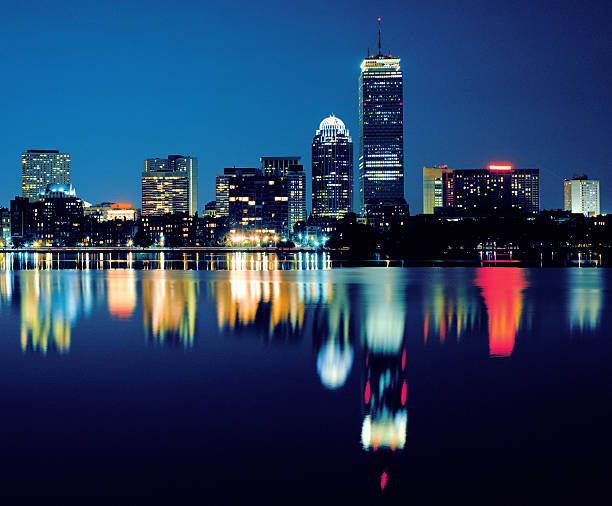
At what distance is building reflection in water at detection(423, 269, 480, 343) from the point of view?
74.3 ft

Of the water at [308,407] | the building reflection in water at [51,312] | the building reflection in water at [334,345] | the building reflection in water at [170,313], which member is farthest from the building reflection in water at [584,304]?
the building reflection in water at [51,312]

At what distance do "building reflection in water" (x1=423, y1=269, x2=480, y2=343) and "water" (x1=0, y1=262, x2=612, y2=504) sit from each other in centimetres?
19

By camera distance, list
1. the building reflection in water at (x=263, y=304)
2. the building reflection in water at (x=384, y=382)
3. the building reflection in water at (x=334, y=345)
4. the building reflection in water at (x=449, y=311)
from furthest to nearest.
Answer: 1. the building reflection in water at (x=263, y=304)
2. the building reflection in water at (x=449, y=311)
3. the building reflection in water at (x=334, y=345)
4. the building reflection in water at (x=384, y=382)

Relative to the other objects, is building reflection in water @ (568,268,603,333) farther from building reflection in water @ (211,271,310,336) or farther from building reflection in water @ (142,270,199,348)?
building reflection in water @ (142,270,199,348)

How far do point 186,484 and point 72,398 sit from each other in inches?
217

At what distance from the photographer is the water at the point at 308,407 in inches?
348

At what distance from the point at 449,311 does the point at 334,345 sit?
10.4m

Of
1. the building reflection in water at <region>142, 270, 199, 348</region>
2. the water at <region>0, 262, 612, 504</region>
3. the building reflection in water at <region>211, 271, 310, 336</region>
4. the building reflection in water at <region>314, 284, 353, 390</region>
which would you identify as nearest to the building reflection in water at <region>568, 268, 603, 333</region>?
the water at <region>0, 262, 612, 504</region>

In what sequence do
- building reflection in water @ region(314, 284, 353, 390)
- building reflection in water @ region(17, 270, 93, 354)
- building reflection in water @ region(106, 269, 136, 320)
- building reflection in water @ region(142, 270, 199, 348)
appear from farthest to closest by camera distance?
building reflection in water @ region(106, 269, 136, 320) → building reflection in water @ region(142, 270, 199, 348) → building reflection in water @ region(17, 270, 93, 354) → building reflection in water @ region(314, 284, 353, 390)

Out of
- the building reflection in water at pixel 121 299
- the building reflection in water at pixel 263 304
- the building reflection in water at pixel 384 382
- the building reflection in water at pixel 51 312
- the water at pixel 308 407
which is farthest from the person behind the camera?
the building reflection in water at pixel 121 299

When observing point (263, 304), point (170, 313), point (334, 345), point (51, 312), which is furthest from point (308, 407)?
point (51, 312)

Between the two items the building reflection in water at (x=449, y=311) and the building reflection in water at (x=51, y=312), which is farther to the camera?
the building reflection in water at (x=449, y=311)

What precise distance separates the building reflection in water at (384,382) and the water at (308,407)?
0.06 metres

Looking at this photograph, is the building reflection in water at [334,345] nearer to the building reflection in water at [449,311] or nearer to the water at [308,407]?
the water at [308,407]
